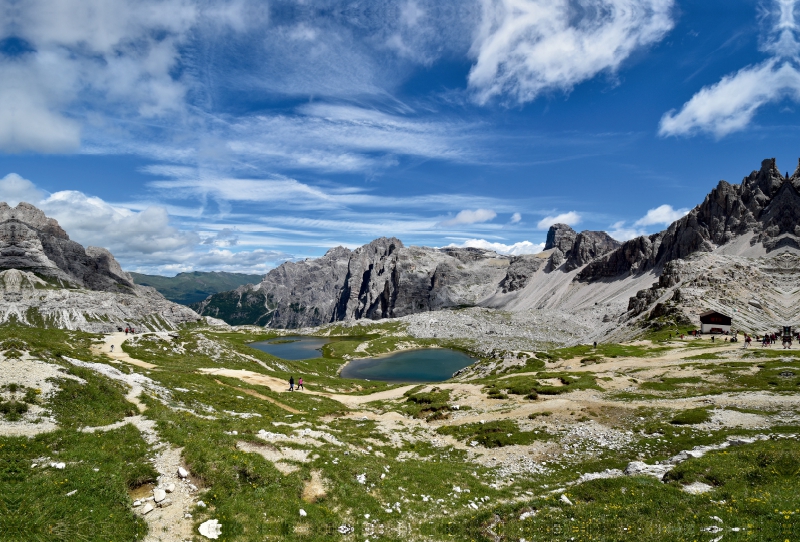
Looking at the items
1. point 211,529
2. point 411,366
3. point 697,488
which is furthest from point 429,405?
point 411,366

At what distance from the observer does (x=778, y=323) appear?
104 m

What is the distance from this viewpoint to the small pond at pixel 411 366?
12106 centimetres

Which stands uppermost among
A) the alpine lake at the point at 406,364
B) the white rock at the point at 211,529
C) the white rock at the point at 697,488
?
the white rock at the point at 697,488

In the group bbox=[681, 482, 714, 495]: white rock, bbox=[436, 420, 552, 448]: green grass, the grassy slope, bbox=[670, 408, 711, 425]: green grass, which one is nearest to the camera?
the grassy slope

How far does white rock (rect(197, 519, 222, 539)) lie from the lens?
14.7 m

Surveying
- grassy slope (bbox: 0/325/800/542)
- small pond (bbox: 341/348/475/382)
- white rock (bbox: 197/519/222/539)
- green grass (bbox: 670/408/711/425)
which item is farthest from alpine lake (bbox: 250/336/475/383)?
white rock (bbox: 197/519/222/539)

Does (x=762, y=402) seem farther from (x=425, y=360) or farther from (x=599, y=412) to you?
A: (x=425, y=360)

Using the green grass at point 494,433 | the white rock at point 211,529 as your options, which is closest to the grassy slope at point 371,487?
the white rock at point 211,529

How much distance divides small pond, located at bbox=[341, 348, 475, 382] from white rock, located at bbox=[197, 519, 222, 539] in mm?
104128

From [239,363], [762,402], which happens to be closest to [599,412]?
[762,402]

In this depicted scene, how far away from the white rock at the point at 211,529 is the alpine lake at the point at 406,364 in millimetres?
102732

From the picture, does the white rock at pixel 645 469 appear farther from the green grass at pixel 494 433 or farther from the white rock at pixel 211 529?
the white rock at pixel 211 529

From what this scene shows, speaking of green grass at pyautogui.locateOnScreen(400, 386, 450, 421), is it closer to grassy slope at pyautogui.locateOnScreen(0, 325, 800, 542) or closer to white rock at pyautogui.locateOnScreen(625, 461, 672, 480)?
grassy slope at pyautogui.locateOnScreen(0, 325, 800, 542)

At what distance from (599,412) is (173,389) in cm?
4350
